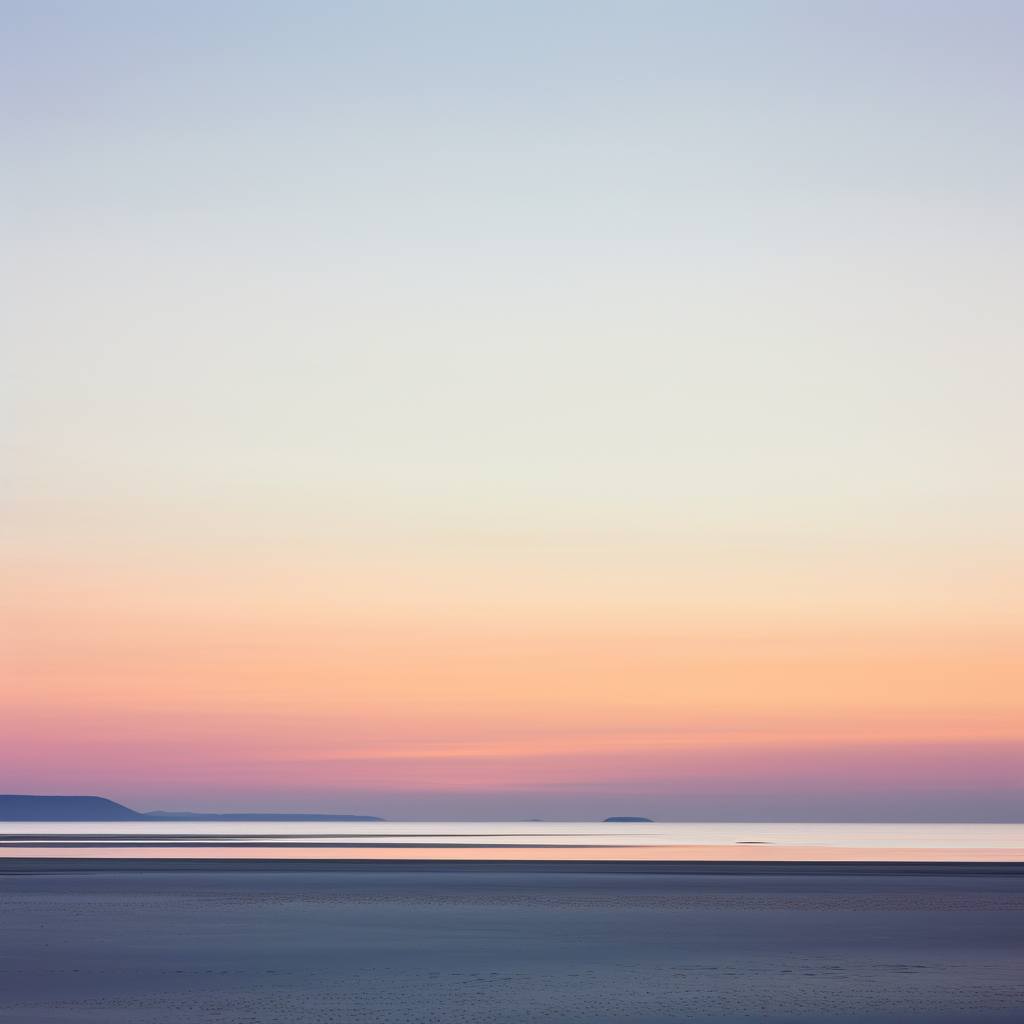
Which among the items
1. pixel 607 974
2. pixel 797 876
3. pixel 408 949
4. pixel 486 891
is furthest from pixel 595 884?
pixel 607 974

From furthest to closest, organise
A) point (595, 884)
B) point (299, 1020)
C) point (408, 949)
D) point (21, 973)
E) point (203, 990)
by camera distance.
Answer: point (595, 884), point (408, 949), point (21, 973), point (203, 990), point (299, 1020)

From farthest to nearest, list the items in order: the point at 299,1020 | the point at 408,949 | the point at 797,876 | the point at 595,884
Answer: the point at 797,876
the point at 595,884
the point at 408,949
the point at 299,1020

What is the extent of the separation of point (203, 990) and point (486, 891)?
29642mm

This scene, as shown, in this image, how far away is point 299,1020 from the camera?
21.3 metres

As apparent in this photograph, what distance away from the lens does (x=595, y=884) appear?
5775 centimetres

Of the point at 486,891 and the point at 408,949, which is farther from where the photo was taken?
the point at 486,891

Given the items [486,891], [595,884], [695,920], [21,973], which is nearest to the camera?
[21,973]

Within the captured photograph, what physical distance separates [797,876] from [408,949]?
37.2 m

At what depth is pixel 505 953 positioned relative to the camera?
102 ft

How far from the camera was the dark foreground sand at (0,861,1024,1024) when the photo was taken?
22703mm

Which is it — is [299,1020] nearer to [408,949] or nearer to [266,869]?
[408,949]

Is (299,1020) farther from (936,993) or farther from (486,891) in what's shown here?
(486,891)

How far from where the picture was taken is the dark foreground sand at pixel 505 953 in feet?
74.5

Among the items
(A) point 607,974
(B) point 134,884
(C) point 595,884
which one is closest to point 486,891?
(C) point 595,884
